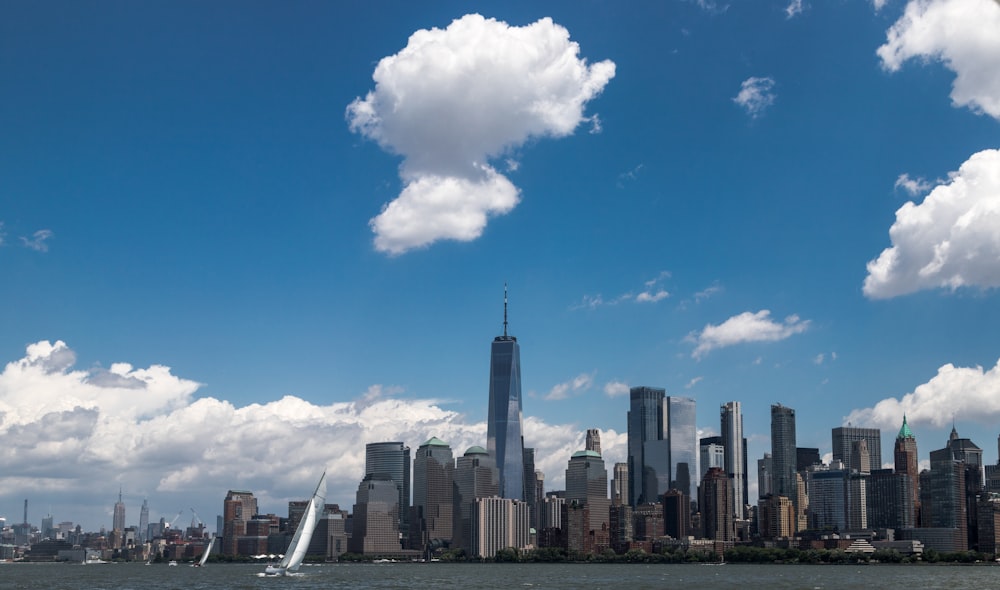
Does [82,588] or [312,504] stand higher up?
[312,504]

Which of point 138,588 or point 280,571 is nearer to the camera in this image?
point 138,588

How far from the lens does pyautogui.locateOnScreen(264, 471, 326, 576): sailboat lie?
543ft

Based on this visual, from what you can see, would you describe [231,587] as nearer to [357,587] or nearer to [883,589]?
[357,587]

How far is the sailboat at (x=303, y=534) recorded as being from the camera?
543 ft

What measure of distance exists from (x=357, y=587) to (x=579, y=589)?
30706 millimetres

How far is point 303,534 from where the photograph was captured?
180 m

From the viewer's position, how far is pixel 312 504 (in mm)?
167500

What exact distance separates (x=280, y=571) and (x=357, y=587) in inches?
1544

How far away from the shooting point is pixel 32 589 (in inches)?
5861

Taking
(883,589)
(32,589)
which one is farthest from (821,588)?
(32,589)

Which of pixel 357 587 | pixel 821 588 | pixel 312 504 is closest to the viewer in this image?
pixel 821 588

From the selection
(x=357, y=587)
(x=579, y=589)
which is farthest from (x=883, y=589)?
(x=357, y=587)

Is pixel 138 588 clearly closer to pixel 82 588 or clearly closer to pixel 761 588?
pixel 82 588

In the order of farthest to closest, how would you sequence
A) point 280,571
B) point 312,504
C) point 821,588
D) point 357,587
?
point 280,571, point 312,504, point 357,587, point 821,588
